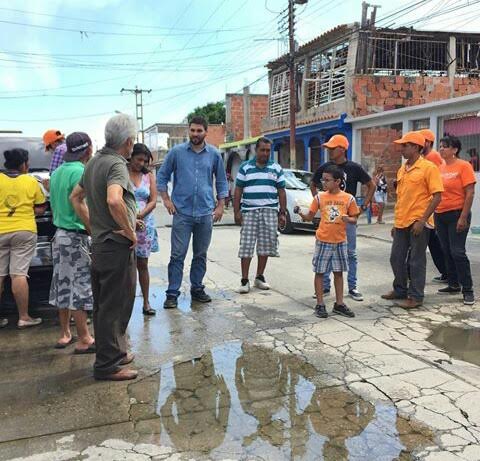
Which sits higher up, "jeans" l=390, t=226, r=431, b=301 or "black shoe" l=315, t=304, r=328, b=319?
"jeans" l=390, t=226, r=431, b=301

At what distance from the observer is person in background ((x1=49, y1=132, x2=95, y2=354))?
4.22 m

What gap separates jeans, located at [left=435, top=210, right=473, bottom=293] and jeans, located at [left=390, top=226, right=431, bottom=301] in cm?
45

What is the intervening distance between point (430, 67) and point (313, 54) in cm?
475

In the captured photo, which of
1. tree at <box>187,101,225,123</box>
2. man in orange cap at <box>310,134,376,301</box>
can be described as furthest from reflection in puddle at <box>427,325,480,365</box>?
tree at <box>187,101,225,123</box>

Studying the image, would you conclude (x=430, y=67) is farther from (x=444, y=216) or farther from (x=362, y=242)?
(x=444, y=216)

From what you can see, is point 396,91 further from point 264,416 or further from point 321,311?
point 264,416

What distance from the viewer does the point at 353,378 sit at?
370 centimetres

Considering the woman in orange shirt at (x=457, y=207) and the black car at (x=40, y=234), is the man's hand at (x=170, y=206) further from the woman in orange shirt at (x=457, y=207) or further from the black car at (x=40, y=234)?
the woman in orange shirt at (x=457, y=207)

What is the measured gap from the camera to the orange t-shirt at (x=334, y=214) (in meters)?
5.27

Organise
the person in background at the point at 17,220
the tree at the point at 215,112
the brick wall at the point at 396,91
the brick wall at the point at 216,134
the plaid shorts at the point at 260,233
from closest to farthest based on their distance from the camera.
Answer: the person in background at the point at 17,220
the plaid shorts at the point at 260,233
the brick wall at the point at 396,91
the brick wall at the point at 216,134
the tree at the point at 215,112

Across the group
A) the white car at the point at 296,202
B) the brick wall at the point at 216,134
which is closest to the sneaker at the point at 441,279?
the white car at the point at 296,202

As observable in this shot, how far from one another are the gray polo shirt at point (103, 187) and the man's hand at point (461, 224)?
378cm

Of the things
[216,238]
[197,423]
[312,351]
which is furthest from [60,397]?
[216,238]

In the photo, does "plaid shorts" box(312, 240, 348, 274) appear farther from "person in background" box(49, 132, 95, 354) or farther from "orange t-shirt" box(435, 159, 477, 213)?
"person in background" box(49, 132, 95, 354)
